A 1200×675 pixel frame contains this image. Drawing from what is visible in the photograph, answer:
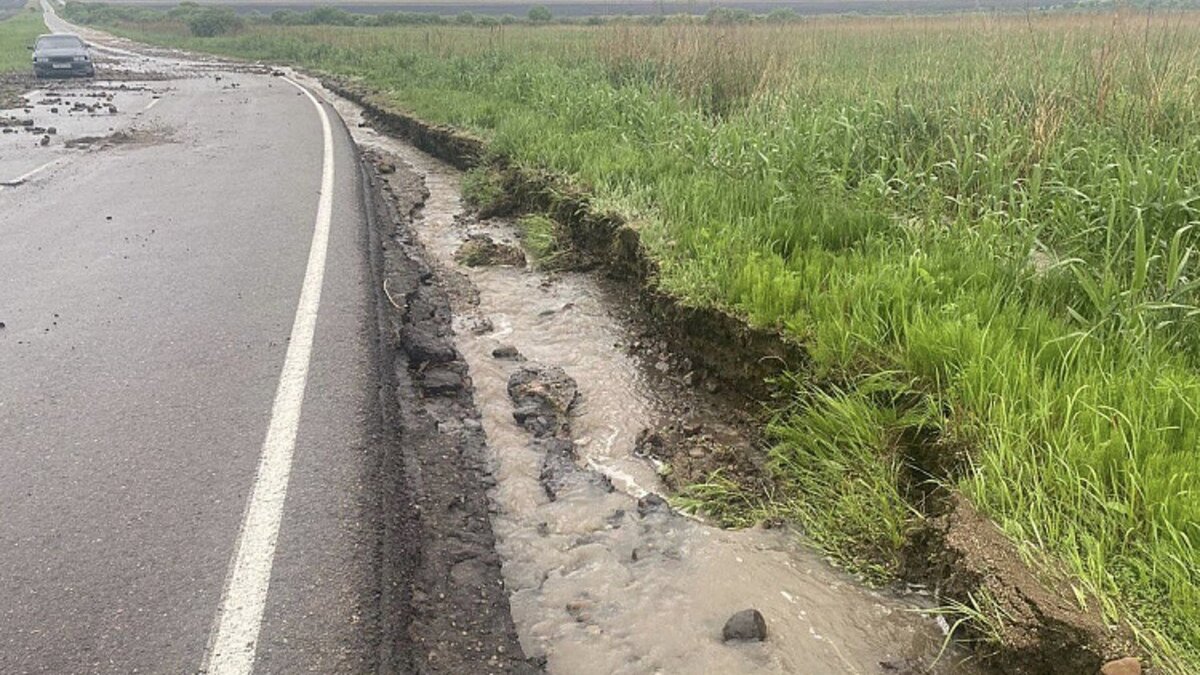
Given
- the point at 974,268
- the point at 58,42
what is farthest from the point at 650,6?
the point at 58,42

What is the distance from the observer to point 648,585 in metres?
3.28

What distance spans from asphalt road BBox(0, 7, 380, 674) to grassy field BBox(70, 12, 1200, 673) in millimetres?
1919

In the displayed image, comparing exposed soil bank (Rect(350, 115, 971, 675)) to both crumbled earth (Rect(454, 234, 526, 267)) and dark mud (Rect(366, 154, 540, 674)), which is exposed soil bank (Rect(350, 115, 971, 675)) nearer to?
dark mud (Rect(366, 154, 540, 674))

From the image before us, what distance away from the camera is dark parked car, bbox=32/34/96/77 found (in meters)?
25.3

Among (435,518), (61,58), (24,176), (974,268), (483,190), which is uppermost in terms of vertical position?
(61,58)

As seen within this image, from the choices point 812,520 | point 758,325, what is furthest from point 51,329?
point 812,520

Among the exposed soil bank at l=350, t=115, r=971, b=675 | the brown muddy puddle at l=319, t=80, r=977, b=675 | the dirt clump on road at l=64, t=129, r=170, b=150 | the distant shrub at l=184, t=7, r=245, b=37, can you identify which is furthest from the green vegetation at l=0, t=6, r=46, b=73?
the brown muddy puddle at l=319, t=80, r=977, b=675

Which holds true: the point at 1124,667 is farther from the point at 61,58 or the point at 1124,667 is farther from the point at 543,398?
the point at 61,58

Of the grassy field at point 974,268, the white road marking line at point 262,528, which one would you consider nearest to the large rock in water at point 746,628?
the grassy field at point 974,268

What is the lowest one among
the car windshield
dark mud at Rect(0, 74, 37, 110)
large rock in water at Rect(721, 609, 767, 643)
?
large rock in water at Rect(721, 609, 767, 643)

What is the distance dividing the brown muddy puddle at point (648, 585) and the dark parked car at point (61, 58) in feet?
88.2

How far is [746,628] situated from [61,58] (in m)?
29.4

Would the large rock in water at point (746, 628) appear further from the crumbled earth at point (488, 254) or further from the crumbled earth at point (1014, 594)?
the crumbled earth at point (488, 254)

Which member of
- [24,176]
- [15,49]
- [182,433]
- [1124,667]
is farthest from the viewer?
[15,49]
